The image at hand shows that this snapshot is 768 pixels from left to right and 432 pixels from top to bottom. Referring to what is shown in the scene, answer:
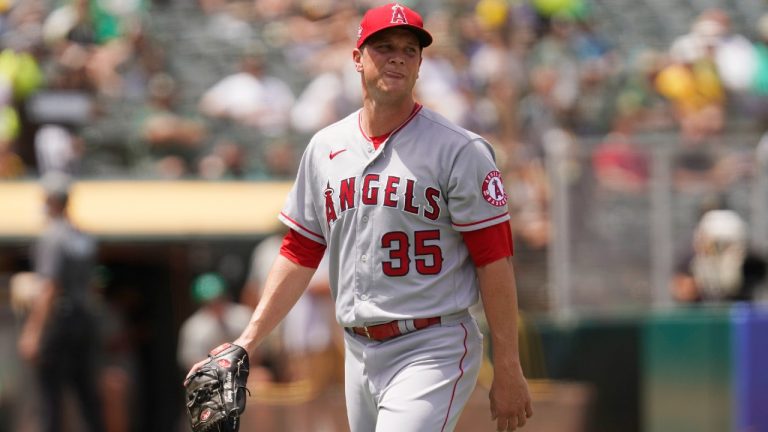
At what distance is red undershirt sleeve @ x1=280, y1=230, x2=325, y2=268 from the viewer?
14.7 ft

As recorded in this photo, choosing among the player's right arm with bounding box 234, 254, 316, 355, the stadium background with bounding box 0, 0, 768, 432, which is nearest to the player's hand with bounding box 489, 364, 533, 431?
the player's right arm with bounding box 234, 254, 316, 355

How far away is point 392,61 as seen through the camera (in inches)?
163

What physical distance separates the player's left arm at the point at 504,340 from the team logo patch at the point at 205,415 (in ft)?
2.93

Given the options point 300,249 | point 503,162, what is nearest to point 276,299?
point 300,249

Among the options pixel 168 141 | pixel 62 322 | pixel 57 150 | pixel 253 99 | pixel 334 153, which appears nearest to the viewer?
pixel 334 153

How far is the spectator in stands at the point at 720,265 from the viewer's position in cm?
914

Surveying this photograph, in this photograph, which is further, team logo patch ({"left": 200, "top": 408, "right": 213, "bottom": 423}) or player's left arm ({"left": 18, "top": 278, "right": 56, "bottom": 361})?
player's left arm ({"left": 18, "top": 278, "right": 56, "bottom": 361})

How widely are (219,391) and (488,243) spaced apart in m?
0.96

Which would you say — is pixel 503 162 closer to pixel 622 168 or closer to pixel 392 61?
pixel 622 168

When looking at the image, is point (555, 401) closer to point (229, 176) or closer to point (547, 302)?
point (547, 302)

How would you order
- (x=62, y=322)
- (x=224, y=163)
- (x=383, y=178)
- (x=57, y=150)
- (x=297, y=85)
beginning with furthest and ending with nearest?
1. (x=297, y=85)
2. (x=224, y=163)
3. (x=57, y=150)
4. (x=62, y=322)
5. (x=383, y=178)

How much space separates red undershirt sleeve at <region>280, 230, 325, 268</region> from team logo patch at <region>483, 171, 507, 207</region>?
649 millimetres

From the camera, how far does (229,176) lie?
1158 cm

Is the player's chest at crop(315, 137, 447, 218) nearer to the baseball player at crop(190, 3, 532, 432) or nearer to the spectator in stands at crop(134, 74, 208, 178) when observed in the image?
the baseball player at crop(190, 3, 532, 432)
